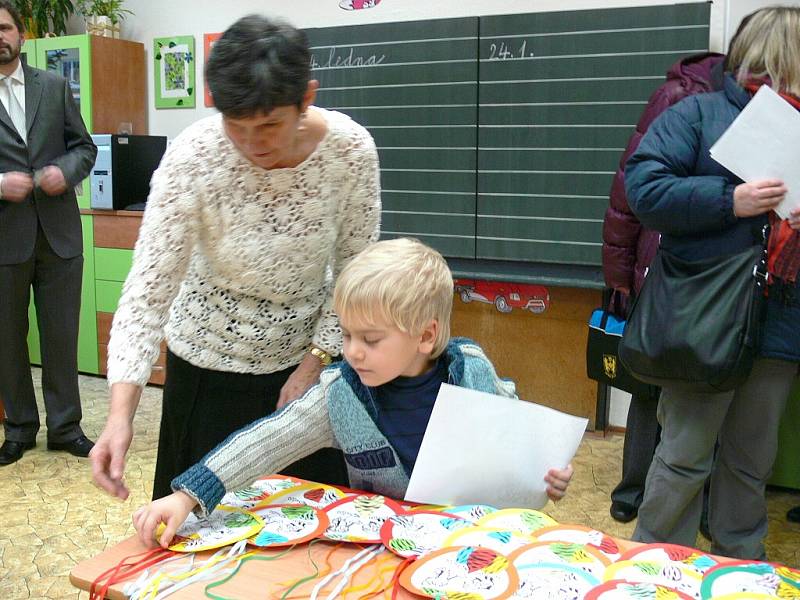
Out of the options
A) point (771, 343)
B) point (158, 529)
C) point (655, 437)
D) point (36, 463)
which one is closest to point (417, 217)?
point (655, 437)

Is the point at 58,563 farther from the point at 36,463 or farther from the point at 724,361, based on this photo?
the point at 724,361

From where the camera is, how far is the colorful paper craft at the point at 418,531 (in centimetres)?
108

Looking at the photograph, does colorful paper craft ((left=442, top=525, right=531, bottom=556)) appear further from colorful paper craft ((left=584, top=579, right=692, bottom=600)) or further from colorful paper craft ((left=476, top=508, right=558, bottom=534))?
colorful paper craft ((left=584, top=579, right=692, bottom=600))

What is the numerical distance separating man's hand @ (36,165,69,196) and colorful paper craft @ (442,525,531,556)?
257cm

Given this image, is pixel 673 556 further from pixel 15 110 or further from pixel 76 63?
pixel 76 63

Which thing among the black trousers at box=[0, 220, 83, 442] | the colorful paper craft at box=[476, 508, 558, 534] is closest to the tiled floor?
the black trousers at box=[0, 220, 83, 442]

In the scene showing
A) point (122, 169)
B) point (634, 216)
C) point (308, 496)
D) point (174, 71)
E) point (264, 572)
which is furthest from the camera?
point (174, 71)

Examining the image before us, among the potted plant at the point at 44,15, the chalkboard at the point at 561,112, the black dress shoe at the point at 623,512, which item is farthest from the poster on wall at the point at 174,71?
the black dress shoe at the point at 623,512

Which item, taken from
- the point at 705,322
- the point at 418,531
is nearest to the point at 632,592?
the point at 418,531

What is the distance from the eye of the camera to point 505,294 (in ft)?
12.2

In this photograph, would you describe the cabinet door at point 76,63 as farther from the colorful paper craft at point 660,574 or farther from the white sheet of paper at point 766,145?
the colorful paper craft at point 660,574

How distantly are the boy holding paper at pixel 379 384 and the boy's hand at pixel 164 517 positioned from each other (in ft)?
0.28

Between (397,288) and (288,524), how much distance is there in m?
0.38

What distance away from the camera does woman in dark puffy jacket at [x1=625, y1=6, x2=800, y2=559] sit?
1801 mm
